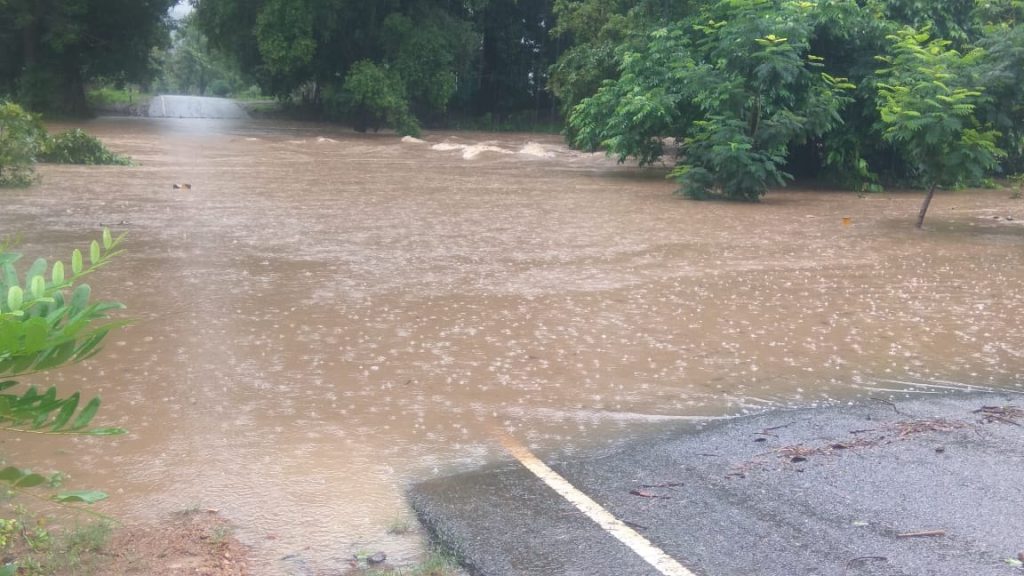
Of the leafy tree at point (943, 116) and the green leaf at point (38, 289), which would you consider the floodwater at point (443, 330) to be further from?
the green leaf at point (38, 289)

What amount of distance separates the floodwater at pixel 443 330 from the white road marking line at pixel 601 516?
0.70 feet

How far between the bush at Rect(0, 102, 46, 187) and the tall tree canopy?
21189 millimetres

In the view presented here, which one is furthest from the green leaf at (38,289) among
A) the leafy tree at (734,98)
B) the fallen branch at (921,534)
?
the leafy tree at (734,98)

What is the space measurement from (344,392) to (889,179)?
732 inches

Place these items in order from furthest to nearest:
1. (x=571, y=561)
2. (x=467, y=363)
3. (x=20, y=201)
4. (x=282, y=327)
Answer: (x=20, y=201)
(x=282, y=327)
(x=467, y=363)
(x=571, y=561)

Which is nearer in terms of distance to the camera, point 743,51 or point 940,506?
point 940,506

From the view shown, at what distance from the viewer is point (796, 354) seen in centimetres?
808

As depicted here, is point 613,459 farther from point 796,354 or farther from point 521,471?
point 796,354

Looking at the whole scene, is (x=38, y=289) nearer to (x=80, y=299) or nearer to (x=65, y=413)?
(x=80, y=299)

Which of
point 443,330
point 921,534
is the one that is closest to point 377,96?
point 443,330

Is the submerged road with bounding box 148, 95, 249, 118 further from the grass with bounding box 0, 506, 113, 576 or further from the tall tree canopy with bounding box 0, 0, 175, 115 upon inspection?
the grass with bounding box 0, 506, 113, 576

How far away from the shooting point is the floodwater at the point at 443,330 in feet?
18.3

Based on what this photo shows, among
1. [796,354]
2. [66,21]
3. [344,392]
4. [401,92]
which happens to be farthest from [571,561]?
[66,21]

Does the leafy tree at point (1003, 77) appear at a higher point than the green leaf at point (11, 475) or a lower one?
higher
